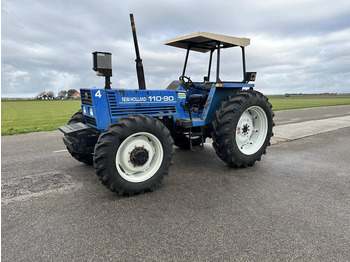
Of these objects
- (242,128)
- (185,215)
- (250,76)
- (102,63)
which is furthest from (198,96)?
(185,215)

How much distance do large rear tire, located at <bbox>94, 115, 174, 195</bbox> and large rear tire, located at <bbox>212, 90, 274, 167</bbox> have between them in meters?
1.20

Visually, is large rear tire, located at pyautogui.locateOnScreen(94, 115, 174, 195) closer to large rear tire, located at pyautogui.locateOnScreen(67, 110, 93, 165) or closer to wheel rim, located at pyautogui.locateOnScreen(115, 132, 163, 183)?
wheel rim, located at pyautogui.locateOnScreen(115, 132, 163, 183)

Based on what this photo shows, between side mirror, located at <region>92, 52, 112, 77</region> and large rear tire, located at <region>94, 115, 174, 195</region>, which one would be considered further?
side mirror, located at <region>92, 52, 112, 77</region>

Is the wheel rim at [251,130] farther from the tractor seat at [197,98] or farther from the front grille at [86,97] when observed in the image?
the front grille at [86,97]

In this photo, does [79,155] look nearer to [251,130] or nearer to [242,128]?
[242,128]

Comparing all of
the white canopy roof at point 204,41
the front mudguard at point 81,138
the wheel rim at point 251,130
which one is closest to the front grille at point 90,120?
the front mudguard at point 81,138

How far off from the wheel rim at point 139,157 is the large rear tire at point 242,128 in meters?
1.29

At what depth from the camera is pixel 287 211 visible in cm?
317

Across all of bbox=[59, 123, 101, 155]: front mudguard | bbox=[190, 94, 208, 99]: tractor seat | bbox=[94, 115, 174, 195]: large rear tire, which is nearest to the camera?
bbox=[94, 115, 174, 195]: large rear tire

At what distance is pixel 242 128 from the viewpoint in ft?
16.6

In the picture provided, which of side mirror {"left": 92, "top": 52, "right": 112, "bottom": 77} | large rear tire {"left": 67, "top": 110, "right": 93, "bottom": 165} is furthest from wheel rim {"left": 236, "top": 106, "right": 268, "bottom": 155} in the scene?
large rear tire {"left": 67, "top": 110, "right": 93, "bottom": 165}

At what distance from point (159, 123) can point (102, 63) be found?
4.16ft

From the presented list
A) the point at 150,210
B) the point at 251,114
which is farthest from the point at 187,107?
the point at 150,210

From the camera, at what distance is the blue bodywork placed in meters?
3.88
